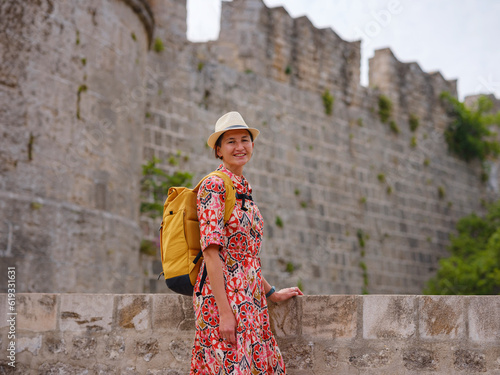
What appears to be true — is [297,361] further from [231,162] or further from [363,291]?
[363,291]

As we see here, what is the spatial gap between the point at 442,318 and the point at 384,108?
1002cm

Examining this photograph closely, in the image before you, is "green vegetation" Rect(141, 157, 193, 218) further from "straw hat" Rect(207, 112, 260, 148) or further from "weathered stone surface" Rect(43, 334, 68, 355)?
"straw hat" Rect(207, 112, 260, 148)

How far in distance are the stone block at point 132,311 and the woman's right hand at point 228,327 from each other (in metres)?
1.18

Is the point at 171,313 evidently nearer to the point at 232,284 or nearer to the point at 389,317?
the point at 232,284

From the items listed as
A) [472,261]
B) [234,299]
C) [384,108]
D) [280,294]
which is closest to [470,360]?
[280,294]

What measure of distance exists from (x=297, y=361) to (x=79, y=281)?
3.74 m

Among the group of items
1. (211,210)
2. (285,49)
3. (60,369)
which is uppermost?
(285,49)

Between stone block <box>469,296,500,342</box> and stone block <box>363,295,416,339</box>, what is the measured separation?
13.2 inches

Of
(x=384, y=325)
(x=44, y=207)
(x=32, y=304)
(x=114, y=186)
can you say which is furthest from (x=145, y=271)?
(x=384, y=325)

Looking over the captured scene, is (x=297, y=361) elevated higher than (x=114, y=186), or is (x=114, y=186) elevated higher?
(x=114, y=186)

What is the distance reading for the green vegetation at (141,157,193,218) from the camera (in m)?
9.09

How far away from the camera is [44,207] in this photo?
6930mm

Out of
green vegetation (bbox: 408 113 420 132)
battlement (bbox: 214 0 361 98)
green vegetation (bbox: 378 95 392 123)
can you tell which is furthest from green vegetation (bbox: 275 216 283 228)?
green vegetation (bbox: 408 113 420 132)

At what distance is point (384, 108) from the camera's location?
13.6 metres
